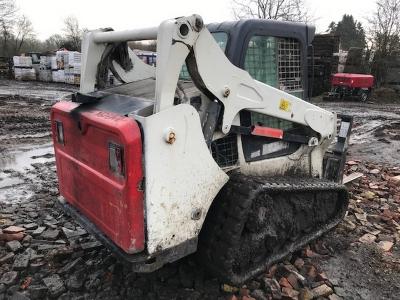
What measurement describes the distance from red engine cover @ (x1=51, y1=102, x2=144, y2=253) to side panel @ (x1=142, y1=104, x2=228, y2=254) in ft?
0.25

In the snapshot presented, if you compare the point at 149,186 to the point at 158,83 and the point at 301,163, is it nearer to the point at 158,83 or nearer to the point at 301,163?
the point at 158,83

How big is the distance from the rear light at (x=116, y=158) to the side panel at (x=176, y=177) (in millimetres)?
180

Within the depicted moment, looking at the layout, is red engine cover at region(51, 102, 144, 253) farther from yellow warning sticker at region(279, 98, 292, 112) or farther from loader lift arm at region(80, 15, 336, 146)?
yellow warning sticker at region(279, 98, 292, 112)

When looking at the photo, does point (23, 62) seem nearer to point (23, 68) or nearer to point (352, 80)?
point (23, 68)

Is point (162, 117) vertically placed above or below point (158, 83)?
below

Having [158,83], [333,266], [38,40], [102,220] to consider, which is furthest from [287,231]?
[38,40]

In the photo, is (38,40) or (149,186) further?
(38,40)

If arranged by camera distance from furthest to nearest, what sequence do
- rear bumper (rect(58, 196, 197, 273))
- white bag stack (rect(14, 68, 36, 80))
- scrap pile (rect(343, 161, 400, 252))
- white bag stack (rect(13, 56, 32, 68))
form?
white bag stack (rect(14, 68, 36, 80)) → white bag stack (rect(13, 56, 32, 68)) → scrap pile (rect(343, 161, 400, 252)) → rear bumper (rect(58, 196, 197, 273))

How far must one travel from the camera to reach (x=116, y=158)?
2533 mm

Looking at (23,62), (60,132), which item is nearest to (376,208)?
(60,132)

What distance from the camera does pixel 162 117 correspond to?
→ 7.95 ft

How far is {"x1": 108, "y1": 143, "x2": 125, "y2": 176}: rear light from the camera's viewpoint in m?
2.47

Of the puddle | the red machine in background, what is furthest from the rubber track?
the red machine in background

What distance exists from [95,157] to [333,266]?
7.71 feet
